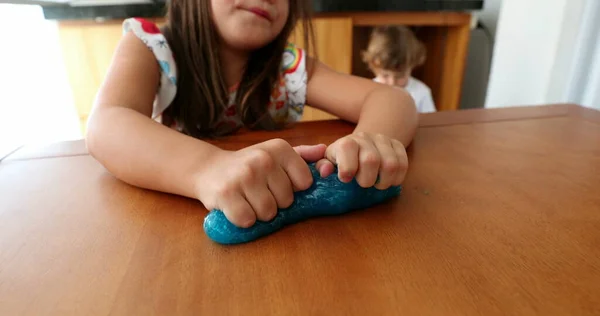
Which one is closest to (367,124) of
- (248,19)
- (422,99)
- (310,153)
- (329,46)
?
(310,153)

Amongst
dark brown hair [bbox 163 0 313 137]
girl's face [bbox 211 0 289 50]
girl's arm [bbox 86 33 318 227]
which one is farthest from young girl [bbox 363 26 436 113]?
girl's arm [bbox 86 33 318 227]

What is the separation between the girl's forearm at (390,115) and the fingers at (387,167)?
0.14 meters

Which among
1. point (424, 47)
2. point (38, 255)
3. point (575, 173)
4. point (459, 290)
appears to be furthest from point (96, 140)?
point (424, 47)

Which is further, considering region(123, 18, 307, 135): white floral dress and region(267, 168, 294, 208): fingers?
region(123, 18, 307, 135): white floral dress

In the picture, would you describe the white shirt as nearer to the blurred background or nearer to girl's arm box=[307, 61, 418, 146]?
the blurred background

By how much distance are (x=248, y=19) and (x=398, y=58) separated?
1083 mm

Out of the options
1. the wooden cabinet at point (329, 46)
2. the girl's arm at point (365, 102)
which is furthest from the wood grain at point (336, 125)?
the wooden cabinet at point (329, 46)

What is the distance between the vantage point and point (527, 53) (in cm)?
130

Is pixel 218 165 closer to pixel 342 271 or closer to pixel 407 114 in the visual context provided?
pixel 342 271

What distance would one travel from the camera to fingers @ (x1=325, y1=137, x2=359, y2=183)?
0.31 meters

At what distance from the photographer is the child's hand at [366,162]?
312 millimetres

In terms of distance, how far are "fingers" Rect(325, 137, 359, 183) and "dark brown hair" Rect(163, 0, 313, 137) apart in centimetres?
32

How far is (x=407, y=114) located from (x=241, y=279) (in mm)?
356

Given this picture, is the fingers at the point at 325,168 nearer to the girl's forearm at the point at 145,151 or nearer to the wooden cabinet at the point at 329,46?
the girl's forearm at the point at 145,151
